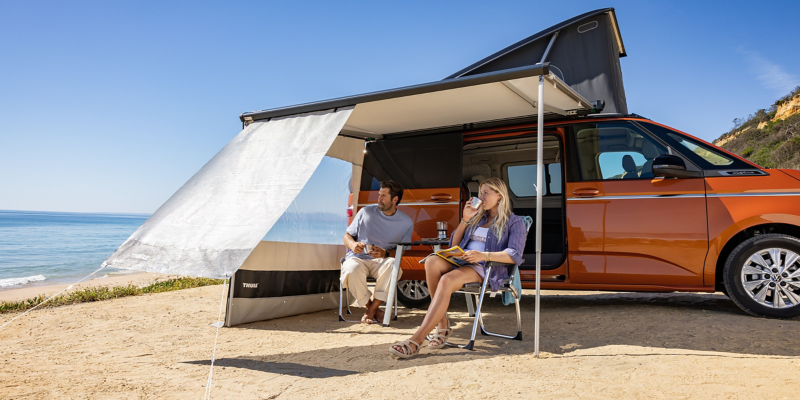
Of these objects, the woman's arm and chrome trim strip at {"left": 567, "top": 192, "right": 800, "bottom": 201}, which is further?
chrome trim strip at {"left": 567, "top": 192, "right": 800, "bottom": 201}

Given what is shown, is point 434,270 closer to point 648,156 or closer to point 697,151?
point 648,156

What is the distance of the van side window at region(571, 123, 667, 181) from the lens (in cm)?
434

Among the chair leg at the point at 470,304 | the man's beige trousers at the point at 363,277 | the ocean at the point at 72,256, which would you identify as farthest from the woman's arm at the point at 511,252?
the ocean at the point at 72,256

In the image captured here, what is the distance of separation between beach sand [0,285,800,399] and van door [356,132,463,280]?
2.72ft

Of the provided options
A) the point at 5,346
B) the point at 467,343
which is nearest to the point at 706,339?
the point at 467,343

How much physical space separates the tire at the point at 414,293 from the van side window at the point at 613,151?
1.90 metres

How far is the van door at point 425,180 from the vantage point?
497 cm

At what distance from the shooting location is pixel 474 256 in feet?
11.8

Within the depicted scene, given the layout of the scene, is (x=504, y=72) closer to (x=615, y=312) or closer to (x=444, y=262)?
(x=444, y=262)

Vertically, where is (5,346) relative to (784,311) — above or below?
below

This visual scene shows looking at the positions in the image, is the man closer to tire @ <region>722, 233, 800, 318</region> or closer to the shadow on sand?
the shadow on sand

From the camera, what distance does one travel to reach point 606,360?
318 cm

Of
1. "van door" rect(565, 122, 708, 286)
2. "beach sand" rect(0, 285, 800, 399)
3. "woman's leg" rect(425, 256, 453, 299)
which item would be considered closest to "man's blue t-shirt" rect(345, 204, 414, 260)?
"beach sand" rect(0, 285, 800, 399)

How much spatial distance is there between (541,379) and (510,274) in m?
0.97
